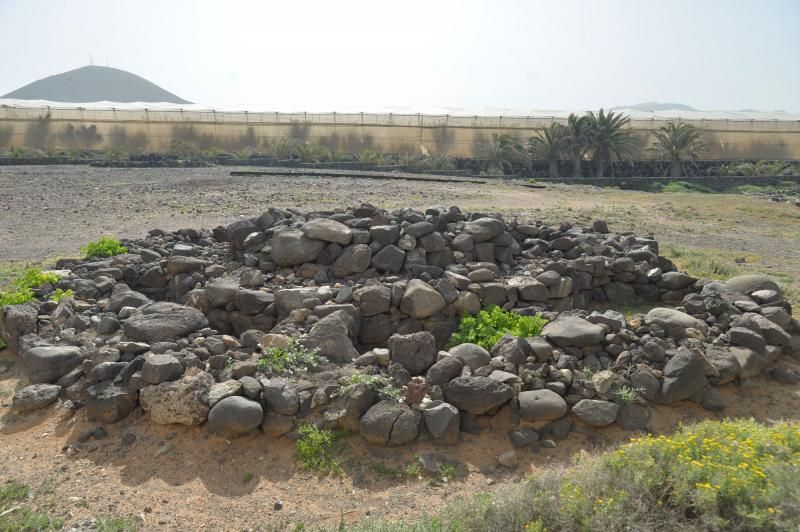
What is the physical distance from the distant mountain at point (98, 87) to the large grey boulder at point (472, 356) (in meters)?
163

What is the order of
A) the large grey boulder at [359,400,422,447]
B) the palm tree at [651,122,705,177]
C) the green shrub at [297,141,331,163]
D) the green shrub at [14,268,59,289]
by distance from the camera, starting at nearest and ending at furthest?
the large grey boulder at [359,400,422,447]
the green shrub at [14,268,59,289]
the green shrub at [297,141,331,163]
the palm tree at [651,122,705,177]

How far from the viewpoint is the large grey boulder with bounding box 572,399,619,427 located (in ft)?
18.1

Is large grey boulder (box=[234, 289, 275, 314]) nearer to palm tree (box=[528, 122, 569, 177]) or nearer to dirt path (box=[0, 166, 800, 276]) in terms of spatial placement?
dirt path (box=[0, 166, 800, 276])

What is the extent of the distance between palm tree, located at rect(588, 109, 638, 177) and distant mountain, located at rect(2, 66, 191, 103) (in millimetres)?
140268

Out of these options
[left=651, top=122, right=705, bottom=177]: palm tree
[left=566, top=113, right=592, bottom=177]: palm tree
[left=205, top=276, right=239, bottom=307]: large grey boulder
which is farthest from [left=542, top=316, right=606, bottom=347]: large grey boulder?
[left=651, top=122, right=705, bottom=177]: palm tree

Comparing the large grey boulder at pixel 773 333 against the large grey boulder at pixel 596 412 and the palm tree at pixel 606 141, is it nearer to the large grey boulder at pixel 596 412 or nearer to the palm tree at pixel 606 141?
the large grey boulder at pixel 596 412

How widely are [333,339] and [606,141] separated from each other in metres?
33.1

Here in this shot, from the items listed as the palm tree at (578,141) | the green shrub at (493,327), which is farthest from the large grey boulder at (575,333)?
the palm tree at (578,141)

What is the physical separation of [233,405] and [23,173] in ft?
86.0

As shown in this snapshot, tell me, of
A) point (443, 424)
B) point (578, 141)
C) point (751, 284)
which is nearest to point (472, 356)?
point (443, 424)

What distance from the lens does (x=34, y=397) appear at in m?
5.92

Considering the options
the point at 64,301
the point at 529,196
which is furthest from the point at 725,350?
the point at 529,196

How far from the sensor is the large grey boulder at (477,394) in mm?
5508

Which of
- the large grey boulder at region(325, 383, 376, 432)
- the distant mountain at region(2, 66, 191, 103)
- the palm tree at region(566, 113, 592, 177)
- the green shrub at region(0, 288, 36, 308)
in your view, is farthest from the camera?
the distant mountain at region(2, 66, 191, 103)
